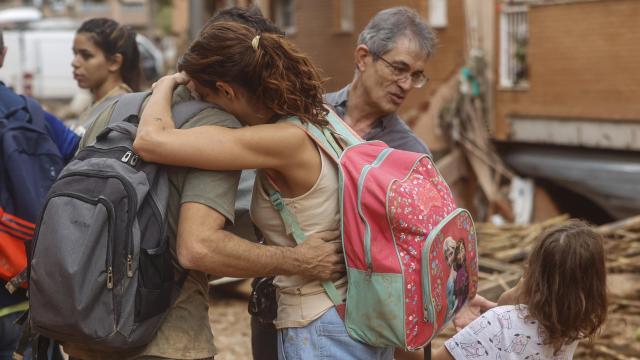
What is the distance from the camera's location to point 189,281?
2744 mm

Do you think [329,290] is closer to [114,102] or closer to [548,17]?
[114,102]

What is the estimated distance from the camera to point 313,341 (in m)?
2.67

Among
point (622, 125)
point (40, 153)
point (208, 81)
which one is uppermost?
point (208, 81)

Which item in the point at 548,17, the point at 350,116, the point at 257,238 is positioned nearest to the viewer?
the point at 257,238

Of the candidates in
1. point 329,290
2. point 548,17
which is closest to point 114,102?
point 329,290

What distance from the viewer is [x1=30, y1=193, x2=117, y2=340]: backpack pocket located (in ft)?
7.90

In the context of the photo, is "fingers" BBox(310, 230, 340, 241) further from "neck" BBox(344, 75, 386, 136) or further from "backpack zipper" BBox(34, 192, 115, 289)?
"neck" BBox(344, 75, 386, 136)

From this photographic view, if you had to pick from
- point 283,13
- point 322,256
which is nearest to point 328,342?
point 322,256

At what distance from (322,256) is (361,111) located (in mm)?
1266

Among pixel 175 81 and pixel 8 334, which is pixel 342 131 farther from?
pixel 8 334

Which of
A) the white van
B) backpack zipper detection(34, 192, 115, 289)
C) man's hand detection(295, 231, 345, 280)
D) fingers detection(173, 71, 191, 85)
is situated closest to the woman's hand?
fingers detection(173, 71, 191, 85)

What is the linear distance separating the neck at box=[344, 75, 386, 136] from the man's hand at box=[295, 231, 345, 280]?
112 cm

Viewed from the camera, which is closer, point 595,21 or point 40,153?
point 40,153

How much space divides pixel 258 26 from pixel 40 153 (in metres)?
0.99
